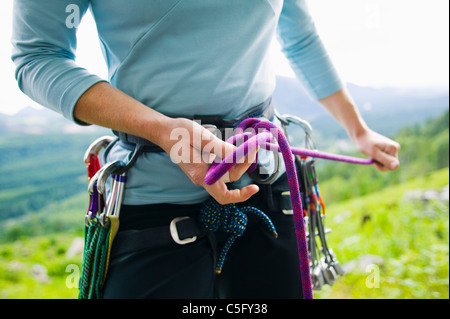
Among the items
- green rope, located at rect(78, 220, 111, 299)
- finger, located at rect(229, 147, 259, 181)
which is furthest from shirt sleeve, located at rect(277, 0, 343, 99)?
green rope, located at rect(78, 220, 111, 299)

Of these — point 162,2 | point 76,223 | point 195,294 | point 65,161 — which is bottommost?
point 195,294

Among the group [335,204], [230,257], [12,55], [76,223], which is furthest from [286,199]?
[76,223]

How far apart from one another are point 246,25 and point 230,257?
1.99 feet

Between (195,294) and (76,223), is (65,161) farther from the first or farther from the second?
(195,294)

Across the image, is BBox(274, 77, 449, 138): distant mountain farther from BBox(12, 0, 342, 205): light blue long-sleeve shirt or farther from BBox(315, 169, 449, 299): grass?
BBox(12, 0, 342, 205): light blue long-sleeve shirt

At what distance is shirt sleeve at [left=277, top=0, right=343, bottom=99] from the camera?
943 millimetres

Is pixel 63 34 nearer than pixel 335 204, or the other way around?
pixel 63 34

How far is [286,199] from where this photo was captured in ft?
2.79

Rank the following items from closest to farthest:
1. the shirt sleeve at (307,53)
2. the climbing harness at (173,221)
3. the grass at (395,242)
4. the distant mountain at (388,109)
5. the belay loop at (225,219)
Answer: the climbing harness at (173,221), the belay loop at (225,219), the shirt sleeve at (307,53), the grass at (395,242), the distant mountain at (388,109)

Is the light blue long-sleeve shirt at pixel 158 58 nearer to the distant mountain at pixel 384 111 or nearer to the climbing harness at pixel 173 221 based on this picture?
the climbing harness at pixel 173 221

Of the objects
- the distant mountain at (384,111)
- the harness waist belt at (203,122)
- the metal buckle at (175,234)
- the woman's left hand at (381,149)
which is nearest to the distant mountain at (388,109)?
the distant mountain at (384,111)

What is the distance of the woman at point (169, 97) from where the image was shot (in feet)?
1.93

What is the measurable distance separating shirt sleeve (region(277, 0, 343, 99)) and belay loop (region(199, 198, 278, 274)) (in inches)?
20.5

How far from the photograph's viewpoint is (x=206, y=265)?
0.77 meters
